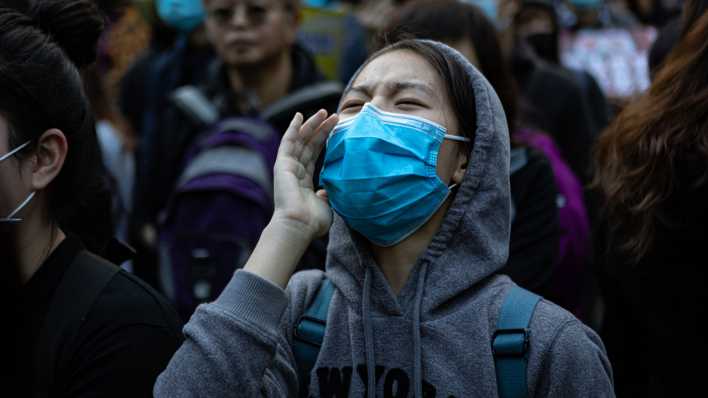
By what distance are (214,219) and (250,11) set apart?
4.12 feet

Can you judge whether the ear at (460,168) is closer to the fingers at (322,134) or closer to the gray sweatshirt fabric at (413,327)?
the gray sweatshirt fabric at (413,327)

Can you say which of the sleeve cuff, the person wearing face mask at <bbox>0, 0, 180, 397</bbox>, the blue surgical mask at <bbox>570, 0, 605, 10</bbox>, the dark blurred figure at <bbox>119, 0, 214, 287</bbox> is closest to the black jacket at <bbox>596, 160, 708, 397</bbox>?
the sleeve cuff

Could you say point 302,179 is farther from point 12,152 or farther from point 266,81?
point 266,81

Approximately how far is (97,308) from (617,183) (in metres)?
1.56

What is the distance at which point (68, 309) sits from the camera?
255 cm

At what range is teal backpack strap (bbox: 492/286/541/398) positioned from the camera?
2.38 m

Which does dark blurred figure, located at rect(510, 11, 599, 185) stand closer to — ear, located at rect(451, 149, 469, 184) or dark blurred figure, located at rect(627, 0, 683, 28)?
ear, located at rect(451, 149, 469, 184)

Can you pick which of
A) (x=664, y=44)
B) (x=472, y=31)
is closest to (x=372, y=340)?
(x=472, y=31)

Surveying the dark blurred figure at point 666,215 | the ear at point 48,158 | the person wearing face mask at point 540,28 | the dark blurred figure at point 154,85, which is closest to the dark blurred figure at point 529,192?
the dark blurred figure at point 666,215

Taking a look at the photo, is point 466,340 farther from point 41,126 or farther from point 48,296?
point 41,126

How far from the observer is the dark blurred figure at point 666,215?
9.82 ft

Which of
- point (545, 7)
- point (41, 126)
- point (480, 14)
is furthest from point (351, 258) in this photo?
point (545, 7)

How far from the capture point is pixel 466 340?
8.05ft

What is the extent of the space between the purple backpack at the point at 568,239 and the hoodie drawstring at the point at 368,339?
1.60m
